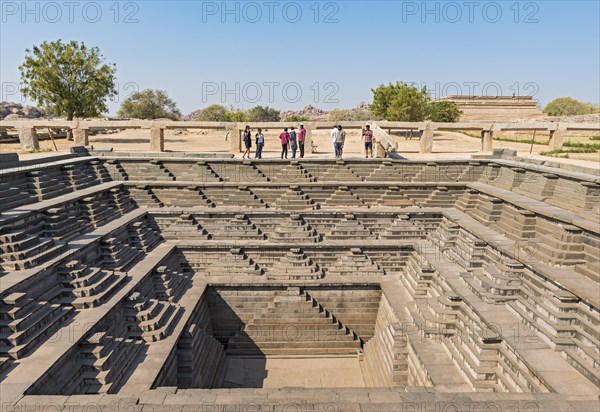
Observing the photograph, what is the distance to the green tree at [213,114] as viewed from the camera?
57344 millimetres

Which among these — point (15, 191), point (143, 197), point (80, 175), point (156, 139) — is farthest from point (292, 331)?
point (156, 139)

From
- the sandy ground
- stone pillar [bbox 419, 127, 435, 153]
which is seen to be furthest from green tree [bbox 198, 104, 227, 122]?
stone pillar [bbox 419, 127, 435, 153]

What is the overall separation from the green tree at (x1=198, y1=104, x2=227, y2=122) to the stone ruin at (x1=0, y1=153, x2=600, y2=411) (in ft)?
143

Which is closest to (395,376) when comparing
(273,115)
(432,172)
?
(432,172)

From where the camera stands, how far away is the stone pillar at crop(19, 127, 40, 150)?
65.1 feet

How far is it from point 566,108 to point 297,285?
6635cm

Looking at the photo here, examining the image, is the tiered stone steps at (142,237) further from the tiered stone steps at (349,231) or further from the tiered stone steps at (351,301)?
the tiered stone steps at (349,231)

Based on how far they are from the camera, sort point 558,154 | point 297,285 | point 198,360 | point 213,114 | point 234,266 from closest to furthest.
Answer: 1. point 198,360
2. point 297,285
3. point 234,266
4. point 558,154
5. point 213,114

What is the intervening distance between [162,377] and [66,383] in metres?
1.71

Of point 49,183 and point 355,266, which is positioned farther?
point 355,266

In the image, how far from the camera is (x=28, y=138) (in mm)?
20016

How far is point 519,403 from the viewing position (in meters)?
5.74

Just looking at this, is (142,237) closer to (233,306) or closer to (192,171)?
(233,306)

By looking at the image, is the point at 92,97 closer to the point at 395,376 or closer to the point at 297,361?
the point at 297,361
